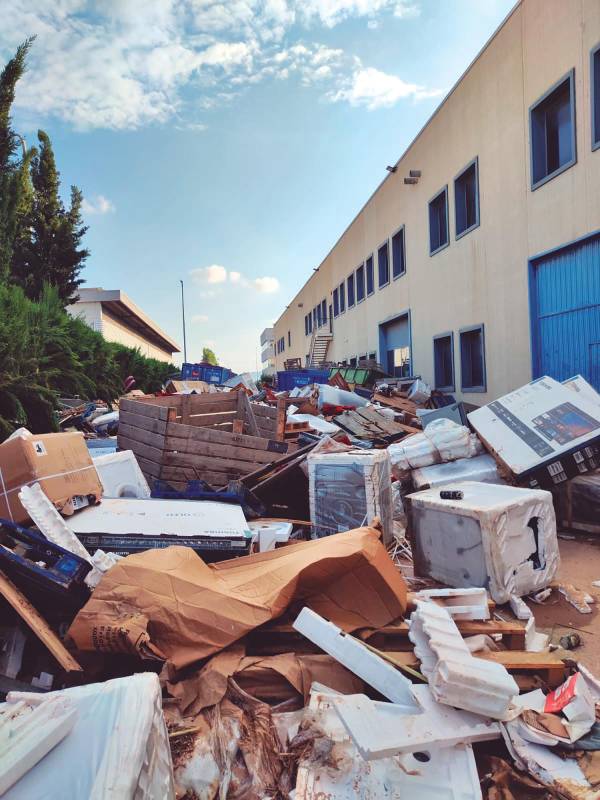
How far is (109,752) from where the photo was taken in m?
1.25

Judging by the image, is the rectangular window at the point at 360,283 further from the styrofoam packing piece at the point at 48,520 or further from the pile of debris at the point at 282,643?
the styrofoam packing piece at the point at 48,520

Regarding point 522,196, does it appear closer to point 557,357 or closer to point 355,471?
point 557,357

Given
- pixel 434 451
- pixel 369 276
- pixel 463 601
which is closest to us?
pixel 463 601

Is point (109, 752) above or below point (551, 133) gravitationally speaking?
below

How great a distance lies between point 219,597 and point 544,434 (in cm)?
370

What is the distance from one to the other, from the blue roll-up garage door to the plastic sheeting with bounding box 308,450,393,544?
5.61m

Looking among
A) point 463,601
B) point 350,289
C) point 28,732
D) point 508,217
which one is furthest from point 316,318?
point 28,732

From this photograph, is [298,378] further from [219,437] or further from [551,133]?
[219,437]

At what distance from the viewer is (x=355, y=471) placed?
386 cm

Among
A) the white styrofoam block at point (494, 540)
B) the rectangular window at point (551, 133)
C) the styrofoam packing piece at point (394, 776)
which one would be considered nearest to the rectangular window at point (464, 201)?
the rectangular window at point (551, 133)

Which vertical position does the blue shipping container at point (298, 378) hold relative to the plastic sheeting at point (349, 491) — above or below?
above

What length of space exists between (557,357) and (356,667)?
26.4ft

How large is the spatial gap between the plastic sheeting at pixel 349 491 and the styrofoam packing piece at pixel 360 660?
1572 millimetres

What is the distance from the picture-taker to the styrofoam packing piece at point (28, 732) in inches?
45.4
